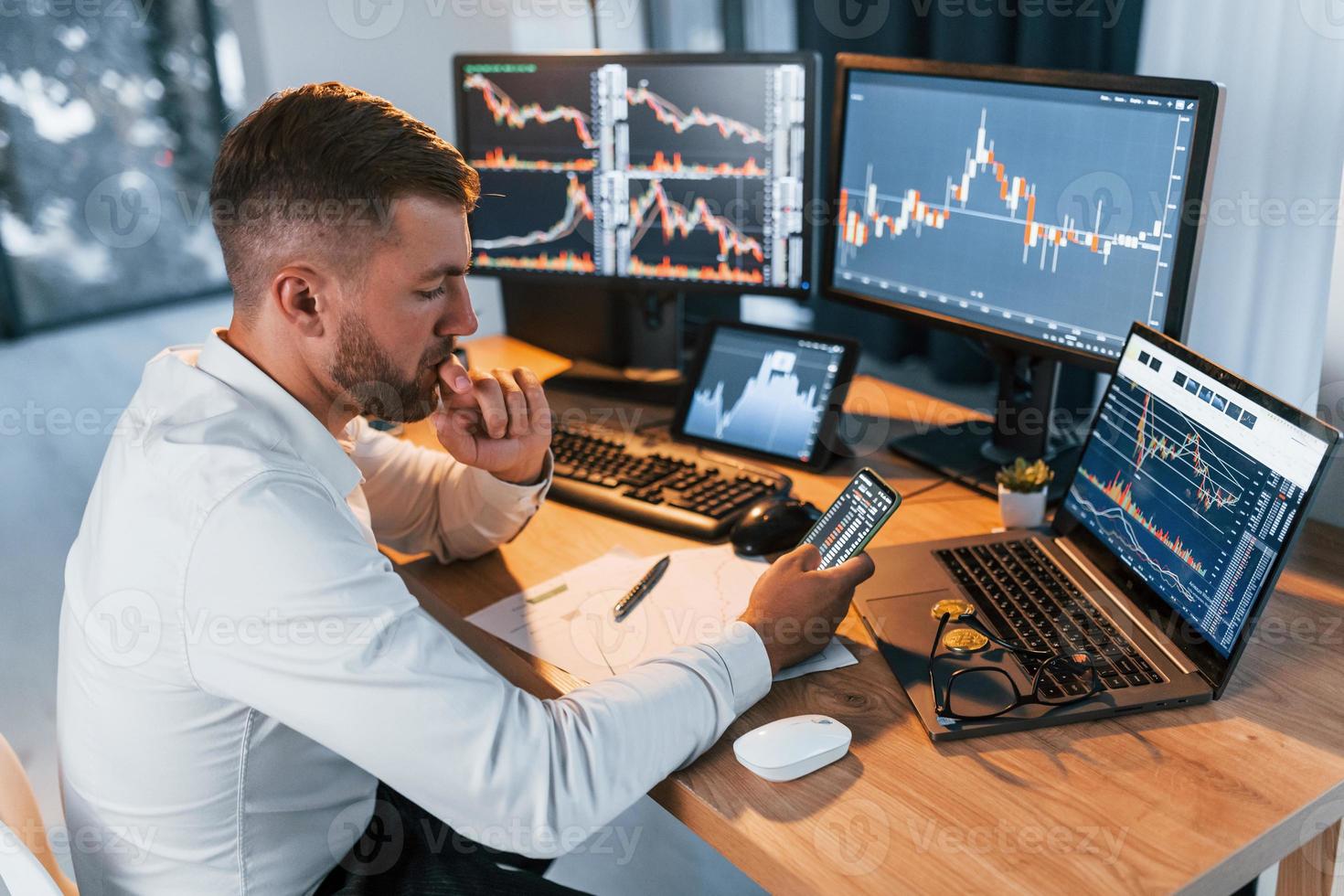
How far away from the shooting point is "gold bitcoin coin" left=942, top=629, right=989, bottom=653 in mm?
1056

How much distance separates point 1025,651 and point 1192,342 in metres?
1.65

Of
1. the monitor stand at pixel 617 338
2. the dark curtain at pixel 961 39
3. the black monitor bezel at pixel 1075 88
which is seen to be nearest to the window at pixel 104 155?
the dark curtain at pixel 961 39

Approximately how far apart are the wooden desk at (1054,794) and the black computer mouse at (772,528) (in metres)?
0.19

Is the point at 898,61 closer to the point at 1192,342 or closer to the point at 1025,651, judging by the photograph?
the point at 1025,651

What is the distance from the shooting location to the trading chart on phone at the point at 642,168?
1.66 meters

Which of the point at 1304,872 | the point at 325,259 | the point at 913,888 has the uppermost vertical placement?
the point at 325,259

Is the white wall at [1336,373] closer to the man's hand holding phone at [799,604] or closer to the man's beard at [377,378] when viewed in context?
the man's hand holding phone at [799,604]

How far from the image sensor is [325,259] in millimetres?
1000

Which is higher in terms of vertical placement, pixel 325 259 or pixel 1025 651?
pixel 325 259

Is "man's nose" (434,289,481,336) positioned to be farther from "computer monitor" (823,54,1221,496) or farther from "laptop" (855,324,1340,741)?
"computer monitor" (823,54,1221,496)

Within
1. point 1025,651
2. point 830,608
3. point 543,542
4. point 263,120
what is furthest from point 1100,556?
point 263,120

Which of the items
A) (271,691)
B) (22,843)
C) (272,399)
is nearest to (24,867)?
(22,843)

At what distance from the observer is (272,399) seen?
1.04 metres

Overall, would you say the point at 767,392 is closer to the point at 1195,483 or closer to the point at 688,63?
the point at 688,63
